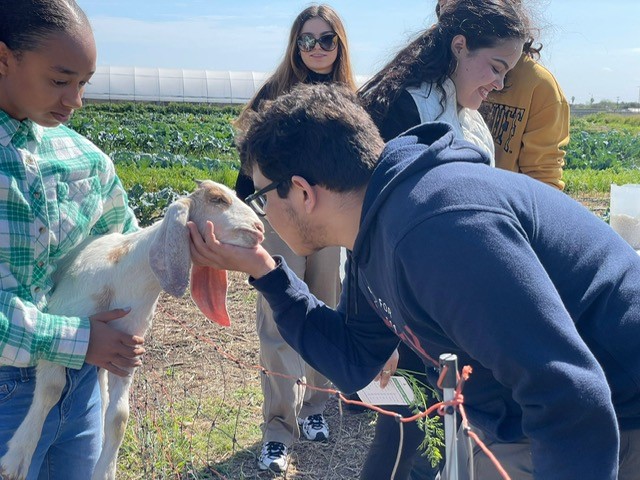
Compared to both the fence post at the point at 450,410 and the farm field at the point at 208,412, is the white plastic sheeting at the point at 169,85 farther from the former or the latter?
the fence post at the point at 450,410

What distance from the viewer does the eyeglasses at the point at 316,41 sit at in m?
3.91

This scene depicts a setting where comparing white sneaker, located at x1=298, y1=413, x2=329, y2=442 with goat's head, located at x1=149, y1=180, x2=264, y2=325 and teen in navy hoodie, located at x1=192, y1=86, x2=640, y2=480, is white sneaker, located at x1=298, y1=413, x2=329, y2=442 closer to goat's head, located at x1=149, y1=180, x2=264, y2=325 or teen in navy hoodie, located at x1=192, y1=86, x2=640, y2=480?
goat's head, located at x1=149, y1=180, x2=264, y2=325

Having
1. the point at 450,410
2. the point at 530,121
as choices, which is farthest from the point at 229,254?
the point at 530,121

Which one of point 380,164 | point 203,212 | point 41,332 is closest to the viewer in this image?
point 380,164

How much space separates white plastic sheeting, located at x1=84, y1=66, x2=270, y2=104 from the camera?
45.0m

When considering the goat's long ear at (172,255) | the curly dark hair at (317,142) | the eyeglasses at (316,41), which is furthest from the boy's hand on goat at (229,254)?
the eyeglasses at (316,41)

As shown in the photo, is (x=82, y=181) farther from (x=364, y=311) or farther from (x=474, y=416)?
(x=474, y=416)

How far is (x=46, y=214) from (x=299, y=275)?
75.7 inches

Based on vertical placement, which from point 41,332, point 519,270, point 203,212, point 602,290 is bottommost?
point 41,332

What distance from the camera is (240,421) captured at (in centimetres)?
417

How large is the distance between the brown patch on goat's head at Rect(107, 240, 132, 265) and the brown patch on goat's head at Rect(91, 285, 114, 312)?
0.09 metres

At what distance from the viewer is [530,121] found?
355cm

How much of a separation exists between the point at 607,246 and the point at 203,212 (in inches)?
47.8

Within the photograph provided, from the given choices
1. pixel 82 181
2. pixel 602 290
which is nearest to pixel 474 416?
pixel 602 290
